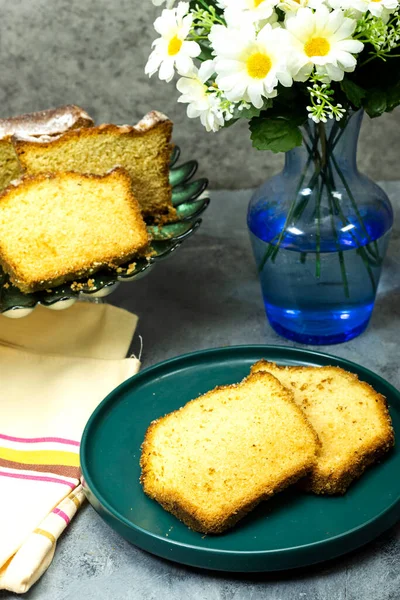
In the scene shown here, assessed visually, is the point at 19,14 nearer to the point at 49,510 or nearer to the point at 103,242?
the point at 103,242

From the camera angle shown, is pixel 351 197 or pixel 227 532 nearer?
pixel 227 532

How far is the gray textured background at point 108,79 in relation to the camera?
9.50ft

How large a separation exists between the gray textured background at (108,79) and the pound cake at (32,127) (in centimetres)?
54

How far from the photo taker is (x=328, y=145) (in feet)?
6.89

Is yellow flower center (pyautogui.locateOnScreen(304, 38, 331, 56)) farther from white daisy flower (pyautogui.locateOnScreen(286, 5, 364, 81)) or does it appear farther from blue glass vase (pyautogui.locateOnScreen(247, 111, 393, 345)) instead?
blue glass vase (pyautogui.locateOnScreen(247, 111, 393, 345))

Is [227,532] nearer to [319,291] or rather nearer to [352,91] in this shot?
[319,291]

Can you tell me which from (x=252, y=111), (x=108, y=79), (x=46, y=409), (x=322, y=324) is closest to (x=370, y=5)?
(x=252, y=111)

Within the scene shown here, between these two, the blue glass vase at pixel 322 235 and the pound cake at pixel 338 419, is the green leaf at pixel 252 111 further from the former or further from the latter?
the pound cake at pixel 338 419

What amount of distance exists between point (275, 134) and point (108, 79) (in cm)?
129

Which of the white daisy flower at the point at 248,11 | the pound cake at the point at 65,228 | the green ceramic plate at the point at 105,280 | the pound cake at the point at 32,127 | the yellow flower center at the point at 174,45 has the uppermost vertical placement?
the white daisy flower at the point at 248,11

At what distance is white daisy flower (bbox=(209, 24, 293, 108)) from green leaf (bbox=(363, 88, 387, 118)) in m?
0.27

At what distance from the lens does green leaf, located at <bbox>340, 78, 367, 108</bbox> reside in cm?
182

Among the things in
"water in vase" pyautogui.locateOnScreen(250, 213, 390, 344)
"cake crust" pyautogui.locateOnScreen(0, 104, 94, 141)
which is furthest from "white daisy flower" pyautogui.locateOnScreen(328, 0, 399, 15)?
"cake crust" pyautogui.locateOnScreen(0, 104, 94, 141)

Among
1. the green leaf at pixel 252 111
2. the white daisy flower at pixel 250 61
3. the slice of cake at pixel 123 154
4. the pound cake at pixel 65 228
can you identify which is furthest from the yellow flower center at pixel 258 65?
the slice of cake at pixel 123 154
